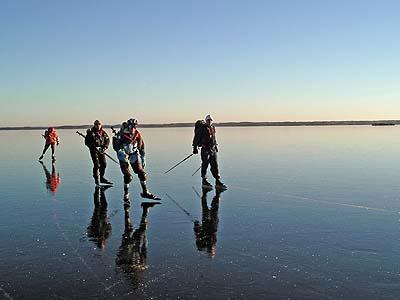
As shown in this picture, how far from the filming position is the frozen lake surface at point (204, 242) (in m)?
4.86

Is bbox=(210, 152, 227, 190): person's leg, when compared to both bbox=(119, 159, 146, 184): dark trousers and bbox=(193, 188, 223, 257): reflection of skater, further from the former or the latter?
bbox=(119, 159, 146, 184): dark trousers

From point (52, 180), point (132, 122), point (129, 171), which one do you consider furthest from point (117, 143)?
point (52, 180)

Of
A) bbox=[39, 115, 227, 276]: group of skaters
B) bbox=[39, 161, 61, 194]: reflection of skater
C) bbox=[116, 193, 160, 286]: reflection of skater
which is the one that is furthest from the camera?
bbox=[39, 161, 61, 194]: reflection of skater

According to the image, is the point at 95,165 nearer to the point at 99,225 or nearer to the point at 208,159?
the point at 208,159

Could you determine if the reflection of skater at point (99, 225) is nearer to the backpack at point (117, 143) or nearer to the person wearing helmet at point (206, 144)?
the backpack at point (117, 143)

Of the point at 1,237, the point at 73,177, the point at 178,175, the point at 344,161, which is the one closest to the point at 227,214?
the point at 1,237

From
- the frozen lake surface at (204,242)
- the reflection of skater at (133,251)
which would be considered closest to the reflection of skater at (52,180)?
the frozen lake surface at (204,242)

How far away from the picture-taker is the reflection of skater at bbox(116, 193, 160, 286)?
17.7ft

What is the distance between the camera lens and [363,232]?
281 inches

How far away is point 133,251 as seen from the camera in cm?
621

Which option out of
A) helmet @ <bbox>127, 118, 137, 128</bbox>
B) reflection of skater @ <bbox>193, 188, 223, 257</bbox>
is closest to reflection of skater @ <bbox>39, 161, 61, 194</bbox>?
helmet @ <bbox>127, 118, 137, 128</bbox>

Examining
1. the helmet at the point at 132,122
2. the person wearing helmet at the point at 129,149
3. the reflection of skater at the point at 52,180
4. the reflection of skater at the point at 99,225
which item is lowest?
the reflection of skater at the point at 52,180

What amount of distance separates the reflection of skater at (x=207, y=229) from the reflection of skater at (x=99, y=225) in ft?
4.62

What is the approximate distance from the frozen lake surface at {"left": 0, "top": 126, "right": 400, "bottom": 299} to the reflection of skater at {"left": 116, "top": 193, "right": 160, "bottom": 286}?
14 mm
